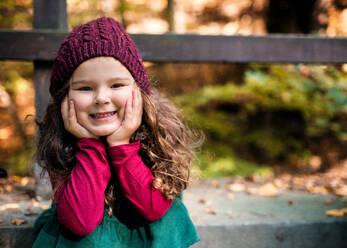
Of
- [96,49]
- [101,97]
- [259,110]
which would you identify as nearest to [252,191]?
[101,97]

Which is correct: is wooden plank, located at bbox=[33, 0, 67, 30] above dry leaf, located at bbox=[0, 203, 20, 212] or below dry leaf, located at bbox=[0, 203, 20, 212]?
above

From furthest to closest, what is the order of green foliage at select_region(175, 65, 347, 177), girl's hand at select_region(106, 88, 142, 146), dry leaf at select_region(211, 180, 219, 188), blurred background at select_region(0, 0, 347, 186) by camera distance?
green foliage at select_region(175, 65, 347, 177) → blurred background at select_region(0, 0, 347, 186) → dry leaf at select_region(211, 180, 219, 188) → girl's hand at select_region(106, 88, 142, 146)

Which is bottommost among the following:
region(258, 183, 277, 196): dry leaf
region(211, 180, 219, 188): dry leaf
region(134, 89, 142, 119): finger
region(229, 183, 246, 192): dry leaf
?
region(211, 180, 219, 188): dry leaf

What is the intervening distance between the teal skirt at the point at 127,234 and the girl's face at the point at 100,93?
0.52 m

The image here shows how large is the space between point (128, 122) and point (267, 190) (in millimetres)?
1657

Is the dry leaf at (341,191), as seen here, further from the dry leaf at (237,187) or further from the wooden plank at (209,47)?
the wooden plank at (209,47)

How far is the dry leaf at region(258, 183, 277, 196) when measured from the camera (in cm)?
261

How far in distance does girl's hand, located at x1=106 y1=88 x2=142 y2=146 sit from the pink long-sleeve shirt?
43mm

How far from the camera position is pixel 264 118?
5148 millimetres

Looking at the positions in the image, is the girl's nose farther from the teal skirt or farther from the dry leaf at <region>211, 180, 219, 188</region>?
the dry leaf at <region>211, 180, 219, 188</region>

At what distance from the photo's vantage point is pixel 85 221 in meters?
1.44

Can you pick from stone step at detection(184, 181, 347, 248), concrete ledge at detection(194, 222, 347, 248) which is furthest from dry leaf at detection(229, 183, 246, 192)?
concrete ledge at detection(194, 222, 347, 248)

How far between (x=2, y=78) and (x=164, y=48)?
3355mm

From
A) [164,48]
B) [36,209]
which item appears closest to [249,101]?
[164,48]
